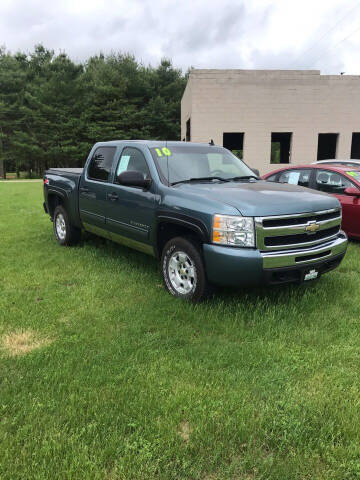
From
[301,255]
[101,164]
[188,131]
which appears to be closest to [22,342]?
[301,255]

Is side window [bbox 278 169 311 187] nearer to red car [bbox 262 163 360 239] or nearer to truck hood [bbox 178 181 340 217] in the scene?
red car [bbox 262 163 360 239]

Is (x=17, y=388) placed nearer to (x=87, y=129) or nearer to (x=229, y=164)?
(x=229, y=164)

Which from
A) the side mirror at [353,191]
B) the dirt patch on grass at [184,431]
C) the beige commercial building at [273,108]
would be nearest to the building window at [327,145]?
the beige commercial building at [273,108]

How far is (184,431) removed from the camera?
2.46 meters

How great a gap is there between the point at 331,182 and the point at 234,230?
4513mm

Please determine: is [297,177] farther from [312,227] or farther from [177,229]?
[177,229]

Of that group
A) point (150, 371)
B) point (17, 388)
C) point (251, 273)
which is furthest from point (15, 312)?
point (251, 273)

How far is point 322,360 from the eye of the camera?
3.27 metres

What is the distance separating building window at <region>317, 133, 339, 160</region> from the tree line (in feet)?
68.9

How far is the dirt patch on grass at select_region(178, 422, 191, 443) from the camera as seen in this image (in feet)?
7.88

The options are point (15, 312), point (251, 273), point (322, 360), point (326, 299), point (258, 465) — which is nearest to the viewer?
point (258, 465)

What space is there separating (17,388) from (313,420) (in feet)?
6.90

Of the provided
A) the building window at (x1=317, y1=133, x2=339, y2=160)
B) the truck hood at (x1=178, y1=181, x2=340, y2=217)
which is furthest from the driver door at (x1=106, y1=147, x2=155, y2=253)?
the building window at (x1=317, y1=133, x2=339, y2=160)

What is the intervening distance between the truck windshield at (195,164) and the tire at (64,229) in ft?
8.69
